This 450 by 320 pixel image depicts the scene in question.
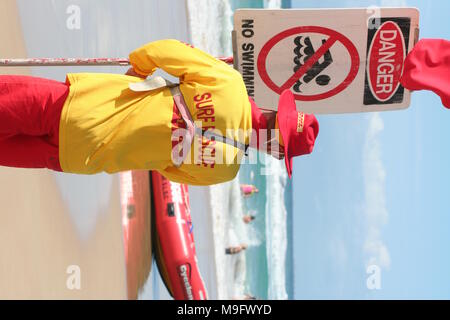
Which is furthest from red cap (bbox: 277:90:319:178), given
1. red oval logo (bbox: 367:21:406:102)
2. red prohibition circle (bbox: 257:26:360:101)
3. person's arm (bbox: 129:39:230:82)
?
red oval logo (bbox: 367:21:406:102)

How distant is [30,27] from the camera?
4.02 metres

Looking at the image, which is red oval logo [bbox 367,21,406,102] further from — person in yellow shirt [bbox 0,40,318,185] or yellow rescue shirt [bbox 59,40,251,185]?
yellow rescue shirt [bbox 59,40,251,185]

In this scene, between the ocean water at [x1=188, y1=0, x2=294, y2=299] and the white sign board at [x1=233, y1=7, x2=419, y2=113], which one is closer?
the white sign board at [x1=233, y1=7, x2=419, y2=113]

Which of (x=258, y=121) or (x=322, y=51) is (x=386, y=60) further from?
(x=258, y=121)

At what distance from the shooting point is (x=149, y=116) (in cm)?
234

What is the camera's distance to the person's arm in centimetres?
235

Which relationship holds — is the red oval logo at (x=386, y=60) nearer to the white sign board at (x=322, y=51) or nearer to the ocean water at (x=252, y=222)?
the white sign board at (x=322, y=51)

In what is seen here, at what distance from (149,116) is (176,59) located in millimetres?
262

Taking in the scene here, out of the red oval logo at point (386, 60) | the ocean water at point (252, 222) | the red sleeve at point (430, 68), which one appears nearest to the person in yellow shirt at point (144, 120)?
the red sleeve at point (430, 68)

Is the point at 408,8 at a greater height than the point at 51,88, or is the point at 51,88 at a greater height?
the point at 408,8
